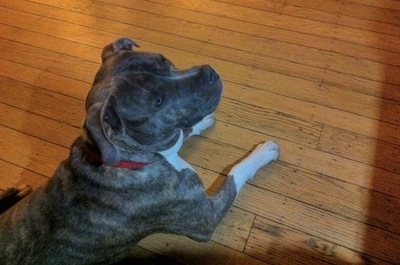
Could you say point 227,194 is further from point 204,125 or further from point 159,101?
point 159,101

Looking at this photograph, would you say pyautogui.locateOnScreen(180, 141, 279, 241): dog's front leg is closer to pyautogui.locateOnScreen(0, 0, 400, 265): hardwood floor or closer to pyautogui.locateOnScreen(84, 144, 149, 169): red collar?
pyautogui.locateOnScreen(0, 0, 400, 265): hardwood floor

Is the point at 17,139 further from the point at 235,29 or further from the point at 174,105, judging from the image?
the point at 235,29

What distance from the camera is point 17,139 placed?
A: 276 centimetres

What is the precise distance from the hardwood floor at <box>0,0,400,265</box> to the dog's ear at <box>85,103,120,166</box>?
0.98 m

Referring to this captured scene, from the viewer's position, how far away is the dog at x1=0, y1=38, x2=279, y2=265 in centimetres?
157

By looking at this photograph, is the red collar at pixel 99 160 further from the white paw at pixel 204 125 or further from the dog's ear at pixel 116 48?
the white paw at pixel 204 125

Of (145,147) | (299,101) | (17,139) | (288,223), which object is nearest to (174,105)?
(145,147)

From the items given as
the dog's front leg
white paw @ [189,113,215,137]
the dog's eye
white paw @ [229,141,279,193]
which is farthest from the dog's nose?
white paw @ [189,113,215,137]

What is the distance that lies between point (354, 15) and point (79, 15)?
2.54 meters

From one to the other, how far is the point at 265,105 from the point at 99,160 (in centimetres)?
148

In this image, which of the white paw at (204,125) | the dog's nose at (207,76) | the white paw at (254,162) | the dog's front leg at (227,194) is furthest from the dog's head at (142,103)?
the white paw at (204,125)

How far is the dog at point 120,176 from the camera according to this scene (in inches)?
61.7

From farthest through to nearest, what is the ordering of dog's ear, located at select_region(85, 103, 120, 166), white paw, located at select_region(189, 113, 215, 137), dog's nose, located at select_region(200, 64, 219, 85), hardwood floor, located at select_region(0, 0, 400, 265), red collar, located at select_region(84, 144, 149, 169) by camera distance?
white paw, located at select_region(189, 113, 215, 137)
hardwood floor, located at select_region(0, 0, 400, 265)
dog's nose, located at select_region(200, 64, 219, 85)
red collar, located at select_region(84, 144, 149, 169)
dog's ear, located at select_region(85, 103, 120, 166)

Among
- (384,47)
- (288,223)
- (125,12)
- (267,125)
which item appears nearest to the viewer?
(288,223)
